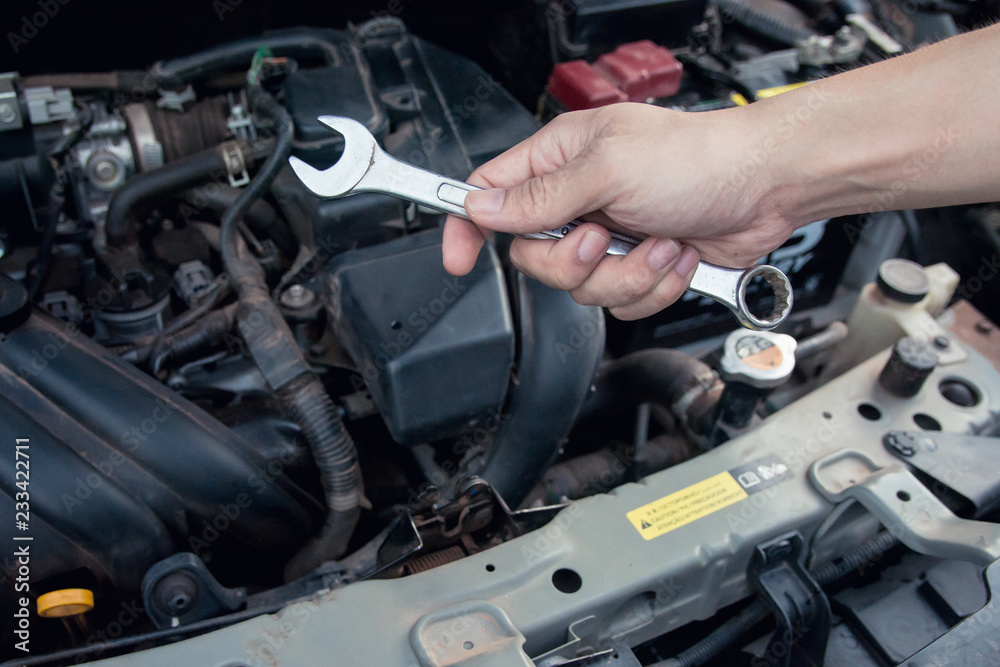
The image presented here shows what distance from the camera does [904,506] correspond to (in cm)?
97

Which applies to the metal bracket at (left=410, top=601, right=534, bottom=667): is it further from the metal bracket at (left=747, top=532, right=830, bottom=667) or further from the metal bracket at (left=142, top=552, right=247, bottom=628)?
the metal bracket at (left=747, top=532, right=830, bottom=667)

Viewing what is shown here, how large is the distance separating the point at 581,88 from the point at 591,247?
61 cm

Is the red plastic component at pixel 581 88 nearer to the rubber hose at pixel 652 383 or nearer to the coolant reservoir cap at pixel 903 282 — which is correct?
the rubber hose at pixel 652 383

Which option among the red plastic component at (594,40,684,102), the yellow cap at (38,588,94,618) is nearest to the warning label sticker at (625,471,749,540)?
the yellow cap at (38,588,94,618)

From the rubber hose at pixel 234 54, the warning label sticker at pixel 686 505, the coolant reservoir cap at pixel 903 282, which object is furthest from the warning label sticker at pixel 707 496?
the rubber hose at pixel 234 54

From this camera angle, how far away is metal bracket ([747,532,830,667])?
96cm

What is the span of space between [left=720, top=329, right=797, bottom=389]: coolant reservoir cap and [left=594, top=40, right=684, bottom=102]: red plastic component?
0.55m

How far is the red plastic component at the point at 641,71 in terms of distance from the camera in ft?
4.64

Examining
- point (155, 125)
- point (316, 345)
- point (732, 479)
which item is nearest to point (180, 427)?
point (316, 345)

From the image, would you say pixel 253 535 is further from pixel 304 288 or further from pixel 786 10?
pixel 786 10

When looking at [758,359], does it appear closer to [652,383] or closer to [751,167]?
[652,383]

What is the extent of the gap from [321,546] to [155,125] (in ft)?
2.52

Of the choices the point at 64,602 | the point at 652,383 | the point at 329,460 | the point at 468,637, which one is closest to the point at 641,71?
the point at 652,383

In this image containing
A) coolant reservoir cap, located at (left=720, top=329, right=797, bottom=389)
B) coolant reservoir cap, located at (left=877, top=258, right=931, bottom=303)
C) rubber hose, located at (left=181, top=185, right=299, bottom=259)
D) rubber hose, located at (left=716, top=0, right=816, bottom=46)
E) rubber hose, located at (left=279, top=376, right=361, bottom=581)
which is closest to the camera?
rubber hose, located at (left=279, top=376, right=361, bottom=581)
